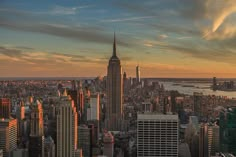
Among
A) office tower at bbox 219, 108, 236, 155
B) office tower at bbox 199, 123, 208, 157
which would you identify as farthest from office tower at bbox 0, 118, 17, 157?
office tower at bbox 219, 108, 236, 155

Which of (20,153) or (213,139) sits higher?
(213,139)

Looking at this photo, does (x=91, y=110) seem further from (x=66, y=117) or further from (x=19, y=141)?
(x=19, y=141)

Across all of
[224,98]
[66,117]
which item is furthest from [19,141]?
[224,98]

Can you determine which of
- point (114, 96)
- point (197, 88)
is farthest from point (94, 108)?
point (197, 88)

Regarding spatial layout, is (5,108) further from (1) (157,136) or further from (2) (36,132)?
(1) (157,136)

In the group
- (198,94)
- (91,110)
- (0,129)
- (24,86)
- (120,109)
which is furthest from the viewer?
(120,109)

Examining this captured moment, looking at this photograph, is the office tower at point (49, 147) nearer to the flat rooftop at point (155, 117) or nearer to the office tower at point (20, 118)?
the office tower at point (20, 118)
